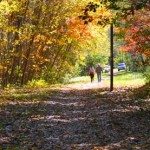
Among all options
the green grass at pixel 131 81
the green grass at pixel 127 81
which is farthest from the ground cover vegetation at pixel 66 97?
the green grass at pixel 127 81

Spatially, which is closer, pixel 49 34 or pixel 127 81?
pixel 49 34

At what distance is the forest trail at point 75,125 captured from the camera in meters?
13.6

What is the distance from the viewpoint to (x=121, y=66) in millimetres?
99875

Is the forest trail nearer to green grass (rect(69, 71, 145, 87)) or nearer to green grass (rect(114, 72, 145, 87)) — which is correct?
green grass (rect(69, 71, 145, 87))

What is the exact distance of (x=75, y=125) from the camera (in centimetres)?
1709

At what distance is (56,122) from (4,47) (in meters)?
23.9

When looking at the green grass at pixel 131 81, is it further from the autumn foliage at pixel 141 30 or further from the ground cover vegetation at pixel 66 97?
the autumn foliage at pixel 141 30

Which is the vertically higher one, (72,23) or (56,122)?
(72,23)

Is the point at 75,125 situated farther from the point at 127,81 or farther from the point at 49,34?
the point at 127,81

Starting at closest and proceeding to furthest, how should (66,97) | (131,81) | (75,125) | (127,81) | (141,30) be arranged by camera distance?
(75,125), (66,97), (141,30), (131,81), (127,81)

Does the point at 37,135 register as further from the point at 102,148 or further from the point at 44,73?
the point at 44,73

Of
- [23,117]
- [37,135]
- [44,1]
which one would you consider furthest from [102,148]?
[44,1]

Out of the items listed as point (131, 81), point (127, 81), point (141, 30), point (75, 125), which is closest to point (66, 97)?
point (141, 30)

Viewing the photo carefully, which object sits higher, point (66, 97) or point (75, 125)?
point (66, 97)
